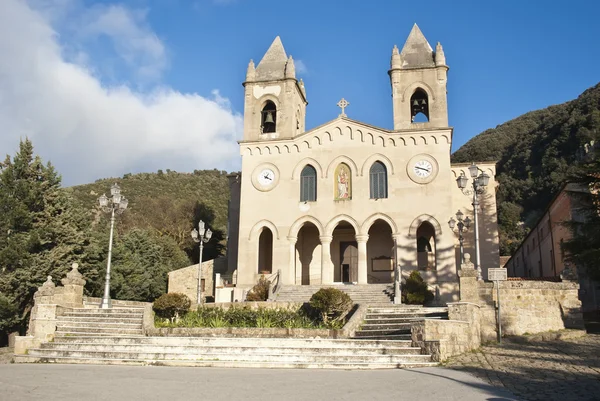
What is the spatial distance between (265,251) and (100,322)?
15.6 metres

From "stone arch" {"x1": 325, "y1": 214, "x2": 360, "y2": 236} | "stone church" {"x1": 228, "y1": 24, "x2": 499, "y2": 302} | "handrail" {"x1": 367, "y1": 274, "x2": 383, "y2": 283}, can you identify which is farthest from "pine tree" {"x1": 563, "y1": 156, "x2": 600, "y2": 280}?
"handrail" {"x1": 367, "y1": 274, "x2": 383, "y2": 283}

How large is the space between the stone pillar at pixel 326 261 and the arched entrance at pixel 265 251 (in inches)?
152

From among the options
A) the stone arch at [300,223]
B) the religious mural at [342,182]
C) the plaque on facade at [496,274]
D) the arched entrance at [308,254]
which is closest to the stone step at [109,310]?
the plaque on facade at [496,274]

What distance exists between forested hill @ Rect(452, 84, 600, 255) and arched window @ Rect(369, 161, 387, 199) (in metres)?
30.3

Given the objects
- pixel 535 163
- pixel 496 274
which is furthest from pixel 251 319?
pixel 535 163

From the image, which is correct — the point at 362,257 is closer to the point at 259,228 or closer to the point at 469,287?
the point at 259,228

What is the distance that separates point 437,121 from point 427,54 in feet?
14.0

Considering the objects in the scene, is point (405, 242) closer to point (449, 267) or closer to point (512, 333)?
point (449, 267)

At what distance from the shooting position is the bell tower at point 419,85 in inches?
1180

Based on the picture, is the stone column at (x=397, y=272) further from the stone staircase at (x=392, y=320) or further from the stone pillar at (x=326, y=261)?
the stone staircase at (x=392, y=320)

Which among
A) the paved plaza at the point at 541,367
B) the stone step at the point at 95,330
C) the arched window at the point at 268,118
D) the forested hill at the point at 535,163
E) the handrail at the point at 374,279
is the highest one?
the forested hill at the point at 535,163

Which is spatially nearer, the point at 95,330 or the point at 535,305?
the point at 95,330

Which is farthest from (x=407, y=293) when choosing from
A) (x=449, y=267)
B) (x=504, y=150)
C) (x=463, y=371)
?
(x=504, y=150)

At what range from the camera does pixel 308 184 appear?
99.6 ft
